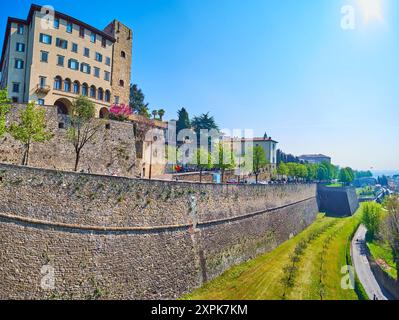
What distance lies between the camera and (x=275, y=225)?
33.8 meters

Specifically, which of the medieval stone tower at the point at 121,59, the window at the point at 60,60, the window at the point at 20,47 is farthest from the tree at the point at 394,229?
the window at the point at 20,47

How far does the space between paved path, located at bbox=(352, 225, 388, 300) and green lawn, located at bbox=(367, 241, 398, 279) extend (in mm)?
1128

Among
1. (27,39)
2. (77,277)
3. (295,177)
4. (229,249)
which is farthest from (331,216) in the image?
(27,39)

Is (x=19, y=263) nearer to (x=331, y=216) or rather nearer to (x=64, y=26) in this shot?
(x=64, y=26)

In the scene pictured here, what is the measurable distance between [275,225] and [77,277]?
25463 millimetres

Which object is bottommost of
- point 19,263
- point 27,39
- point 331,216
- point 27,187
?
point 331,216

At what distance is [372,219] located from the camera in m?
46.0

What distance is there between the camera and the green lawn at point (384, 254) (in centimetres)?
3217

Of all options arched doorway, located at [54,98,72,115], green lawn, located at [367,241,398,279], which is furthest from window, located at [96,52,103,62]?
green lawn, located at [367,241,398,279]

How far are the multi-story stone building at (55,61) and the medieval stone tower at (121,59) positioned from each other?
104cm

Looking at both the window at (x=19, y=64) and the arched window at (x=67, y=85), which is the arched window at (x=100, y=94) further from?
the window at (x=19, y=64)

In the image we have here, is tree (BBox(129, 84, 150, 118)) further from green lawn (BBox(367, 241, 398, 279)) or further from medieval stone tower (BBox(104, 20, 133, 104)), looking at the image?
green lawn (BBox(367, 241, 398, 279))

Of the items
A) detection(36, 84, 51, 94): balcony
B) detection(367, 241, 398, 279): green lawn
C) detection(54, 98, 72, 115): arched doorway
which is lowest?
detection(367, 241, 398, 279): green lawn

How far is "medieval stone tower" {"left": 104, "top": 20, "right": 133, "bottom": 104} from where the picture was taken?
39.5 metres
